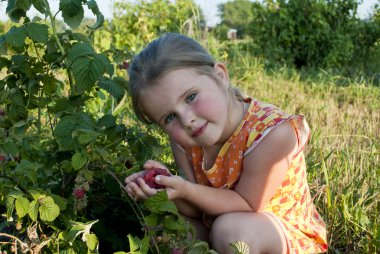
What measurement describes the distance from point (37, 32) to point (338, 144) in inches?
71.9

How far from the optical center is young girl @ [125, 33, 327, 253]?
5.91 ft

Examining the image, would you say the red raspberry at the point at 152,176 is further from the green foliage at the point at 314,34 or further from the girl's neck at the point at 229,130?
the green foliage at the point at 314,34

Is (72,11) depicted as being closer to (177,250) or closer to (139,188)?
(139,188)

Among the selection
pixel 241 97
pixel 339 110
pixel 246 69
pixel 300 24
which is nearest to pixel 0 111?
pixel 241 97

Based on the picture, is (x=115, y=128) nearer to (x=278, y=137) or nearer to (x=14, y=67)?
(x=14, y=67)

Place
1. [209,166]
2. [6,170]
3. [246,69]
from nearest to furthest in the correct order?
[6,170]
[209,166]
[246,69]

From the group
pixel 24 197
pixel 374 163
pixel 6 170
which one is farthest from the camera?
pixel 374 163

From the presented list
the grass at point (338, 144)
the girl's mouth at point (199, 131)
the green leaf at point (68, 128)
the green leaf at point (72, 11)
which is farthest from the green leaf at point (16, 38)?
the grass at point (338, 144)

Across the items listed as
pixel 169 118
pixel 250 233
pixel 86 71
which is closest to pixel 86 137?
pixel 86 71

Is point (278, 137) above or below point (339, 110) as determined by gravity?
above

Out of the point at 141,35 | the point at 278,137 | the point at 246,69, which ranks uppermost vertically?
the point at 278,137

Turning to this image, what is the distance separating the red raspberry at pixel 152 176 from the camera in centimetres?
166

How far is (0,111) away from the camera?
1930mm

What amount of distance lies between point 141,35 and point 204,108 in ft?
14.3
